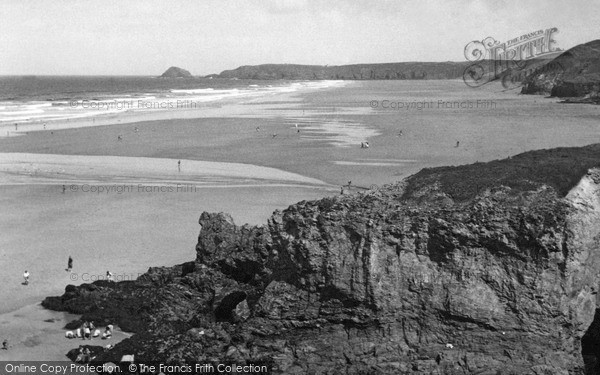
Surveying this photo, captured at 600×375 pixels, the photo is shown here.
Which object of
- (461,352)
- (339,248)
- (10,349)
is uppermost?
(339,248)

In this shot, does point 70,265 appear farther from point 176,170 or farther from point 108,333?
point 176,170

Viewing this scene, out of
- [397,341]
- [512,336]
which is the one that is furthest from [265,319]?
[512,336]

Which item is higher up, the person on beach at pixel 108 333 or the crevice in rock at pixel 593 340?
the crevice in rock at pixel 593 340

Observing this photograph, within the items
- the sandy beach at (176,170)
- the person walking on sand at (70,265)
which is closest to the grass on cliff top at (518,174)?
the sandy beach at (176,170)

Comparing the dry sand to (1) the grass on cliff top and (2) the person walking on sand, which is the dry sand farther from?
(1) the grass on cliff top

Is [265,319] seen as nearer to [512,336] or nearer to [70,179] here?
[512,336]

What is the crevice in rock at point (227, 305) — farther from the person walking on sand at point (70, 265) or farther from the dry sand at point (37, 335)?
the person walking on sand at point (70, 265)
